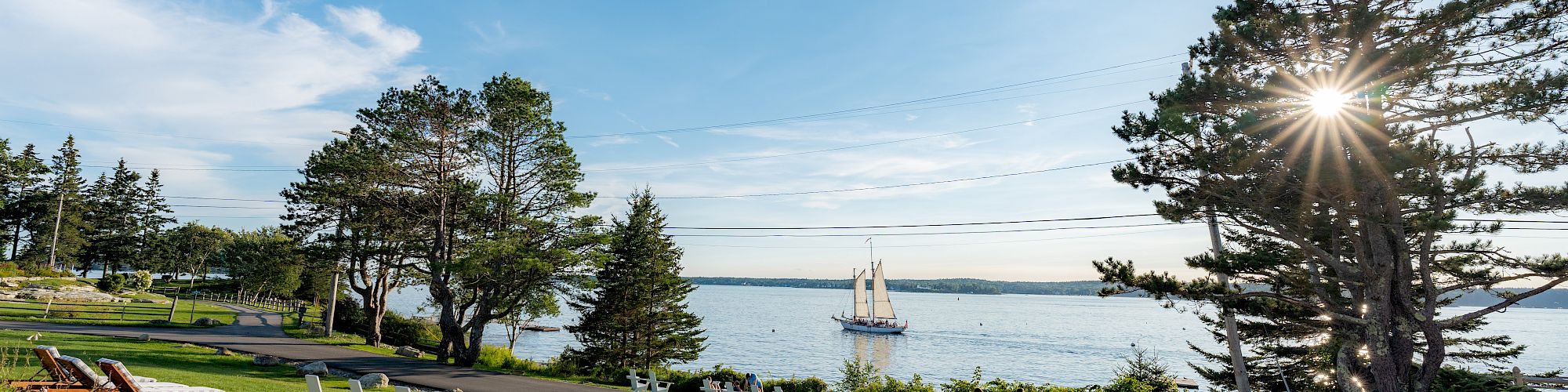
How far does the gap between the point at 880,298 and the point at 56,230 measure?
82.1m

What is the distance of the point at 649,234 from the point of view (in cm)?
3191

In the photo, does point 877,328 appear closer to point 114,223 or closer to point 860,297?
point 860,297

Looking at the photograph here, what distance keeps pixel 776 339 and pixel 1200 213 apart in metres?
62.5

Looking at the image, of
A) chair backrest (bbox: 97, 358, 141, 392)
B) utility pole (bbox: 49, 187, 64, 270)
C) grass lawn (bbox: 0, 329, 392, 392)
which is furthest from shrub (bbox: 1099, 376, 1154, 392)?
utility pole (bbox: 49, 187, 64, 270)

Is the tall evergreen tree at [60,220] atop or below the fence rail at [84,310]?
atop

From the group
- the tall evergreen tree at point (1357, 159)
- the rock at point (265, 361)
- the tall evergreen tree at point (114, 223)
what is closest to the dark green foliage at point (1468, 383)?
the tall evergreen tree at point (1357, 159)

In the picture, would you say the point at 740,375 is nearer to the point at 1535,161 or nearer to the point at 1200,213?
the point at 1200,213

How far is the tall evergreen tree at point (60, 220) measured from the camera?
2643 inches

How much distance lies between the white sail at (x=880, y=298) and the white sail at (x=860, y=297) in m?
2.16

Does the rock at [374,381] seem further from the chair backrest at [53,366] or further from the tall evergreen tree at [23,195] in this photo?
the tall evergreen tree at [23,195]

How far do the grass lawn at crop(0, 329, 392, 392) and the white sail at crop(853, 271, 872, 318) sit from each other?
73674mm

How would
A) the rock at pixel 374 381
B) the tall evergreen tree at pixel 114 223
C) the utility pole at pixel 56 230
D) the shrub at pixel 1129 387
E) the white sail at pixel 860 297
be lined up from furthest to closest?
the white sail at pixel 860 297
the tall evergreen tree at pixel 114 223
the utility pole at pixel 56 230
the rock at pixel 374 381
the shrub at pixel 1129 387

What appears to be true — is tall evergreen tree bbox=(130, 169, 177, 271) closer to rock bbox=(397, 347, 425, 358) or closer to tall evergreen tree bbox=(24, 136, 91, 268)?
tall evergreen tree bbox=(24, 136, 91, 268)

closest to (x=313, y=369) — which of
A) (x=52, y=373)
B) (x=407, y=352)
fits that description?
(x=52, y=373)
